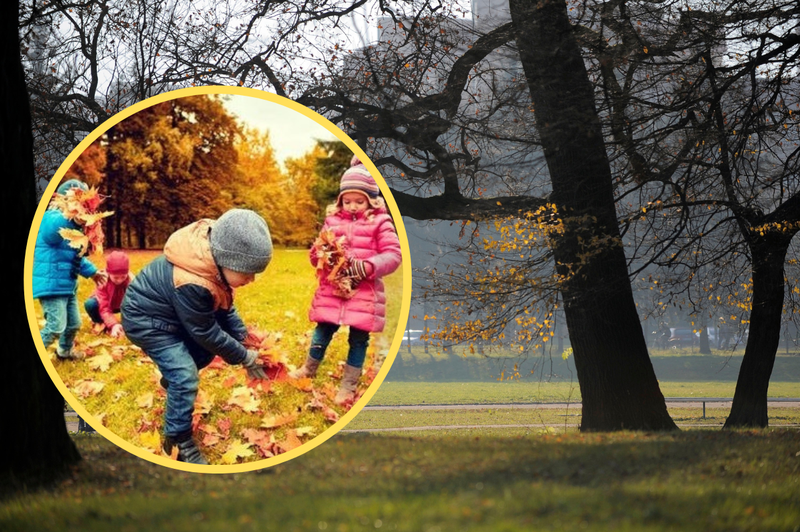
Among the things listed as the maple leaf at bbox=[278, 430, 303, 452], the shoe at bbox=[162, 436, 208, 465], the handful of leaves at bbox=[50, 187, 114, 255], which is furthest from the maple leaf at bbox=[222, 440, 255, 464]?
the handful of leaves at bbox=[50, 187, 114, 255]

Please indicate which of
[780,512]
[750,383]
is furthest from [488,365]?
[780,512]

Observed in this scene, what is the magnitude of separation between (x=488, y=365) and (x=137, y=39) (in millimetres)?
32858

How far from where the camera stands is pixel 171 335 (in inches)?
167

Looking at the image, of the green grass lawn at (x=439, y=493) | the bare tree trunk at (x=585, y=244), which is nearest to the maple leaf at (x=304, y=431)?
the green grass lawn at (x=439, y=493)

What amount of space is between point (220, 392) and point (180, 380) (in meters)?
0.22

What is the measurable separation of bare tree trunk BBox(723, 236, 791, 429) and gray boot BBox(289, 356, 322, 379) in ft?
28.3

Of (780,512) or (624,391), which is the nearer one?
(780,512)

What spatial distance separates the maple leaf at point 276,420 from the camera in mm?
4254

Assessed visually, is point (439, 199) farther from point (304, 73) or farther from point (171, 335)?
point (171, 335)

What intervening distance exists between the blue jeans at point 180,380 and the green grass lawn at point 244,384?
0.05 metres

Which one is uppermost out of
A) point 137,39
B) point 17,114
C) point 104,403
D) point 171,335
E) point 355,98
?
point 137,39

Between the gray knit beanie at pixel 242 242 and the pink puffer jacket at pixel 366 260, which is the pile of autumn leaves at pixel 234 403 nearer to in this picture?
the pink puffer jacket at pixel 366 260

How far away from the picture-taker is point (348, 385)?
14.0 feet

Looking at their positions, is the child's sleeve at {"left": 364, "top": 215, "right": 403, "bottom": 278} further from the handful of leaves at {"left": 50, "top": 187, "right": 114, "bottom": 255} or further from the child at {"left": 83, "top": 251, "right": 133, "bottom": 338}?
the handful of leaves at {"left": 50, "top": 187, "right": 114, "bottom": 255}
